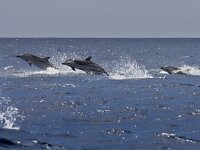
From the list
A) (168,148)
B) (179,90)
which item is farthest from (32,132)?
(179,90)

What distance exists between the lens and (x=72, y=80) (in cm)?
4597

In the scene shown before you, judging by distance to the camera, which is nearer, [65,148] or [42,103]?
[65,148]

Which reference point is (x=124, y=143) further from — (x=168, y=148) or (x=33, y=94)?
(x=33, y=94)

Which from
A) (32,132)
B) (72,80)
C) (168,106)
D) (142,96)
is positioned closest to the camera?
(32,132)

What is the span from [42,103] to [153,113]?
6.81 meters

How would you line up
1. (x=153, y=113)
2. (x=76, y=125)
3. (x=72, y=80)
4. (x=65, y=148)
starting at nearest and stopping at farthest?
(x=65, y=148), (x=76, y=125), (x=153, y=113), (x=72, y=80)

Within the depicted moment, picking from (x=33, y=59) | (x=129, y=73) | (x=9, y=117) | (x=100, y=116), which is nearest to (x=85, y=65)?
(x=33, y=59)

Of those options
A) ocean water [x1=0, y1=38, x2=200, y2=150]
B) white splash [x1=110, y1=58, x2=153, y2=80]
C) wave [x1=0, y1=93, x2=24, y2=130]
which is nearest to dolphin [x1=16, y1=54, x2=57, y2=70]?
ocean water [x1=0, y1=38, x2=200, y2=150]

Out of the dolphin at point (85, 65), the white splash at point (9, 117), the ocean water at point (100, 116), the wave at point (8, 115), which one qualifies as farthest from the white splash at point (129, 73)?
the white splash at point (9, 117)

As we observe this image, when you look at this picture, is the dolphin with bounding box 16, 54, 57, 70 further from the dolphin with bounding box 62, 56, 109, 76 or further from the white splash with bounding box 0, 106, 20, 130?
the white splash with bounding box 0, 106, 20, 130

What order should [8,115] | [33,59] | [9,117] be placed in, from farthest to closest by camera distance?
[33,59], [8,115], [9,117]

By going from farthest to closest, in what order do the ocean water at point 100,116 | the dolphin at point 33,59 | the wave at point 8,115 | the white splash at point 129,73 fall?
1. the white splash at point 129,73
2. the dolphin at point 33,59
3. the wave at point 8,115
4. the ocean water at point 100,116

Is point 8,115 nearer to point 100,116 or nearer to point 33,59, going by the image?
point 100,116

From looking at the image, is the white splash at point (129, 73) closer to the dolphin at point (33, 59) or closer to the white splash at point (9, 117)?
the dolphin at point (33, 59)
